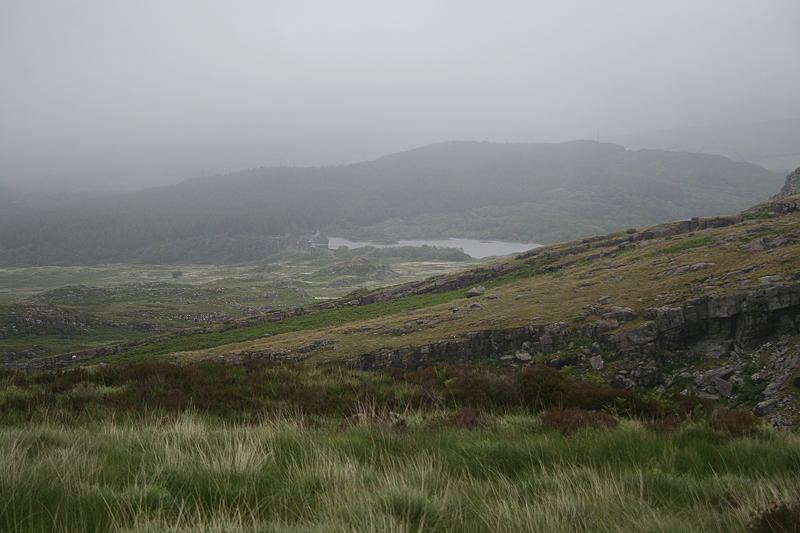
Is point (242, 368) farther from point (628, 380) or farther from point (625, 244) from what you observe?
point (625, 244)

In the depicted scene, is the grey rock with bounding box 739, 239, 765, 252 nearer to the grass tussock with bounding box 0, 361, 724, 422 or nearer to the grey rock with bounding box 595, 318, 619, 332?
the grey rock with bounding box 595, 318, 619, 332

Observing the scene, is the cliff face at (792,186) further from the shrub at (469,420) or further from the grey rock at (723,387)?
the shrub at (469,420)

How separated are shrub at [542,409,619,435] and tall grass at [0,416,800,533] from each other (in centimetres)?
22

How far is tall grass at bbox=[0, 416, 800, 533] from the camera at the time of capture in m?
3.24

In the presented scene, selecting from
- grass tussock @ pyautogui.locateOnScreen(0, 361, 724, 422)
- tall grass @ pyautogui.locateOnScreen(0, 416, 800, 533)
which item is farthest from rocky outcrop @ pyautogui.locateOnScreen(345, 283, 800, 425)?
tall grass @ pyautogui.locateOnScreen(0, 416, 800, 533)

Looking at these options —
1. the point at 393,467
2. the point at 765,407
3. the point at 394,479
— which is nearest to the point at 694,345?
the point at 765,407

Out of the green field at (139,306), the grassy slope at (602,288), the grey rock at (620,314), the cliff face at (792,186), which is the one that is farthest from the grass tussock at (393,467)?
the cliff face at (792,186)

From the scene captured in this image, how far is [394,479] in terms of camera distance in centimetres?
402

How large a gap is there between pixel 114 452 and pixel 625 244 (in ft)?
177

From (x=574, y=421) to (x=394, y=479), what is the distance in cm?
357

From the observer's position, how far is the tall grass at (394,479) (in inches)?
128

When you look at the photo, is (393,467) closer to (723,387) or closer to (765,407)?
(765,407)

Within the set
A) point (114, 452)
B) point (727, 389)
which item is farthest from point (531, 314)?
point (114, 452)

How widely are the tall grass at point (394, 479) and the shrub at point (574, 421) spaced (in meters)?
0.22
